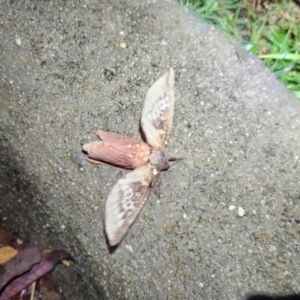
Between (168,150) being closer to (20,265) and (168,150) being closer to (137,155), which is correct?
(137,155)

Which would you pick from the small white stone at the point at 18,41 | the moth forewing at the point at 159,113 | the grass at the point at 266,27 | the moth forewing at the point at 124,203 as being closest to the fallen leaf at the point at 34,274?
the moth forewing at the point at 124,203

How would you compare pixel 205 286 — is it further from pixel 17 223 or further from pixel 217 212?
pixel 17 223

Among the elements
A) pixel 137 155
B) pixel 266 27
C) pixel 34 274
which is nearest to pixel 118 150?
pixel 137 155

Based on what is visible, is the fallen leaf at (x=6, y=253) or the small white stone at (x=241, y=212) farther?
the fallen leaf at (x=6, y=253)

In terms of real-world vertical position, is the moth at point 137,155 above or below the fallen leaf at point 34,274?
above

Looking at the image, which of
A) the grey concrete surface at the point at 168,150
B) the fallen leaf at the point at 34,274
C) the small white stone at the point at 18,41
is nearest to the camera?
the grey concrete surface at the point at 168,150

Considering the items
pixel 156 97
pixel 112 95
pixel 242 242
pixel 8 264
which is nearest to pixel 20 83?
pixel 112 95

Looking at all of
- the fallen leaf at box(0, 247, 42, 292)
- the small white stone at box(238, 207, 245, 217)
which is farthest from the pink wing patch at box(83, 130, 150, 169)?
the fallen leaf at box(0, 247, 42, 292)

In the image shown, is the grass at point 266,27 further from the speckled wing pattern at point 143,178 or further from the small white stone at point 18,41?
the small white stone at point 18,41
